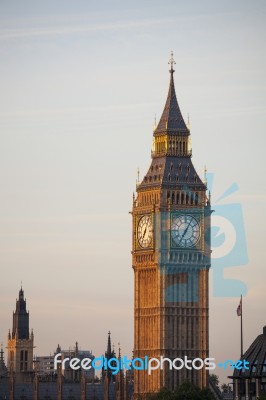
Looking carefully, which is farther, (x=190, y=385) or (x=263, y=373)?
(x=190, y=385)

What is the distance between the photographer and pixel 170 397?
7613 inches

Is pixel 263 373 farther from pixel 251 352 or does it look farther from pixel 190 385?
pixel 190 385

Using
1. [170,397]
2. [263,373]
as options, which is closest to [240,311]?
[263,373]

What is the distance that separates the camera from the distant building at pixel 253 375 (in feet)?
590

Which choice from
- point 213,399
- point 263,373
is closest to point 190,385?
point 213,399

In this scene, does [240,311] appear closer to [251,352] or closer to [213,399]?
[251,352]

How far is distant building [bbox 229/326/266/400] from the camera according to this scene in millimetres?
179875

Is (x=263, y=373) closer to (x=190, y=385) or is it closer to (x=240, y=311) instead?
(x=240, y=311)

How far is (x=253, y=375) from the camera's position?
592ft

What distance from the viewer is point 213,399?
19438cm

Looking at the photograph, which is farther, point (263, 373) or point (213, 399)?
point (213, 399)

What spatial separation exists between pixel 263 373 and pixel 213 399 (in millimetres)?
15930

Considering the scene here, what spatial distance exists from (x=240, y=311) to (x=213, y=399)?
1985 cm

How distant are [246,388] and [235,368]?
265 cm
